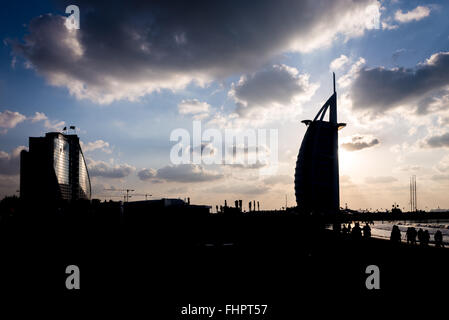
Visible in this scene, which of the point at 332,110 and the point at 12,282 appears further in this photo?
the point at 332,110

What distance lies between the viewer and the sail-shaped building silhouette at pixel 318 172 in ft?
342

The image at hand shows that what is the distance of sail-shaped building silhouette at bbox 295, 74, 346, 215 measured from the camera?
4107 inches

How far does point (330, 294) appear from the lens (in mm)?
17594

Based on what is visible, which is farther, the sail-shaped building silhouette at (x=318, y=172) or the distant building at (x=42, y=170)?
the distant building at (x=42, y=170)

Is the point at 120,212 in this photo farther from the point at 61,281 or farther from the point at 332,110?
the point at 332,110

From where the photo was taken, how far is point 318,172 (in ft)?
344

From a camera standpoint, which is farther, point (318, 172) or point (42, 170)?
point (42, 170)

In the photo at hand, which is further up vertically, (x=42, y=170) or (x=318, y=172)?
(x=42, y=170)

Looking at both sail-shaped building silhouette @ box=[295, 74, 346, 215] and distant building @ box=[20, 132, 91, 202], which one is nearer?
sail-shaped building silhouette @ box=[295, 74, 346, 215]
